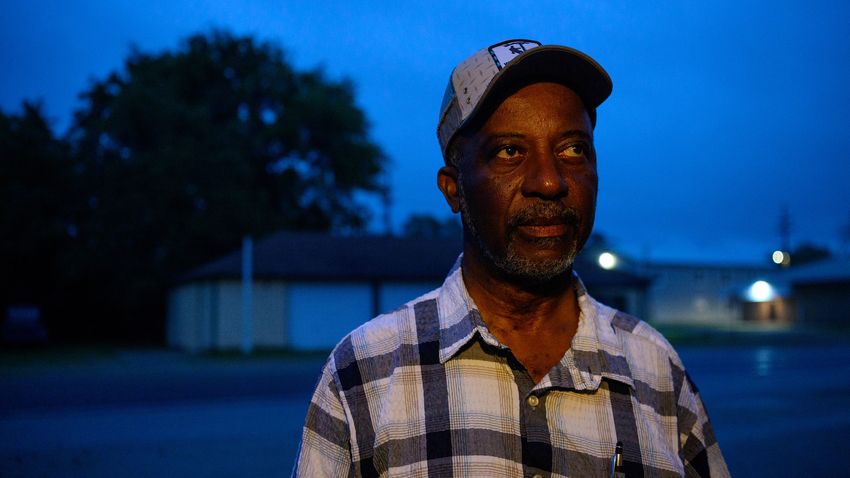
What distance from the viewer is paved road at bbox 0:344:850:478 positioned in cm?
748

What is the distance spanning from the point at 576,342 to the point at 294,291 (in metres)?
26.1

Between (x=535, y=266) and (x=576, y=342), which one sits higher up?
(x=535, y=266)

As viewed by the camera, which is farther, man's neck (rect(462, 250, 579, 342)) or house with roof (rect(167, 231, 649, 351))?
house with roof (rect(167, 231, 649, 351))

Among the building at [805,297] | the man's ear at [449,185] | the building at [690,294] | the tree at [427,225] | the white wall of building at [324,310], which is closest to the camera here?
the man's ear at [449,185]

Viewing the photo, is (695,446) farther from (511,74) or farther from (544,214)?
(511,74)

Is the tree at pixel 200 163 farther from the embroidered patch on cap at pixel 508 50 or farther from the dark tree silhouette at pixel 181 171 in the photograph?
the embroidered patch on cap at pixel 508 50

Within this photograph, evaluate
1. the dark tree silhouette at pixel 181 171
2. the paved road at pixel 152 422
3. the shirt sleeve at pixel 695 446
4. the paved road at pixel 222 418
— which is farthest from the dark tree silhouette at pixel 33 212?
the shirt sleeve at pixel 695 446

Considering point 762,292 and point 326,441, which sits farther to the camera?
point 762,292

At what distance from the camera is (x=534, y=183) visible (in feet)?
5.44

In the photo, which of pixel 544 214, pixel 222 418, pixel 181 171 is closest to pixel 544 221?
pixel 544 214

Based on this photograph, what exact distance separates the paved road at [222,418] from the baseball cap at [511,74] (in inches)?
239

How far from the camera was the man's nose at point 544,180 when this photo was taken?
165cm

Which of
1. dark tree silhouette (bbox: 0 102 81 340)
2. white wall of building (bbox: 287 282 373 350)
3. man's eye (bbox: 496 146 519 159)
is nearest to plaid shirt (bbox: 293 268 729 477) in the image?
man's eye (bbox: 496 146 519 159)

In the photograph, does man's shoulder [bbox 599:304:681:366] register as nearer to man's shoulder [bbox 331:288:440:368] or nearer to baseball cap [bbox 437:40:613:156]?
man's shoulder [bbox 331:288:440:368]
